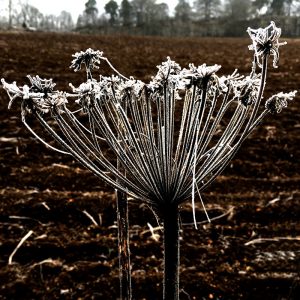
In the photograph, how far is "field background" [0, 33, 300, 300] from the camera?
322 cm

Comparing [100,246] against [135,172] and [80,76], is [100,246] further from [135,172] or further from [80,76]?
[80,76]

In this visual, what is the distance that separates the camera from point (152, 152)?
1.18 meters

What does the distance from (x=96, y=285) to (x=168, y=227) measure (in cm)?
226

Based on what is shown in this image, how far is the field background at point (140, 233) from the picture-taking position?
10.6 feet

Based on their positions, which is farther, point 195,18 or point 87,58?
point 195,18

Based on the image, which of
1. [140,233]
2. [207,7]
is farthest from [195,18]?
[140,233]

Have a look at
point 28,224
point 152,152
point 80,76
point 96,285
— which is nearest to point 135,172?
point 152,152

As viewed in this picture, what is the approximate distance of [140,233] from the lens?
4.05m

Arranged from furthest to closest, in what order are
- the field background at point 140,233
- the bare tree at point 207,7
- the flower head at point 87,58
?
the bare tree at point 207,7 < the field background at point 140,233 < the flower head at point 87,58

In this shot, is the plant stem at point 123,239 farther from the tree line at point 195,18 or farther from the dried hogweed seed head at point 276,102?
the tree line at point 195,18

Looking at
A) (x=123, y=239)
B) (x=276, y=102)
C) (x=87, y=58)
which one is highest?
(x=87, y=58)

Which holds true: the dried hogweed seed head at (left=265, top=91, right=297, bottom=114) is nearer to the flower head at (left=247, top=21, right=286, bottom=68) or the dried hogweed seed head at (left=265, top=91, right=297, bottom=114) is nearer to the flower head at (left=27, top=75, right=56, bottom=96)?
the flower head at (left=247, top=21, right=286, bottom=68)

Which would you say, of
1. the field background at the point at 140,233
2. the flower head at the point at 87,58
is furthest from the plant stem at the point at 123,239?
the field background at the point at 140,233

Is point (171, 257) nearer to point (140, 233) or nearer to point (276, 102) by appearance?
point (276, 102)
